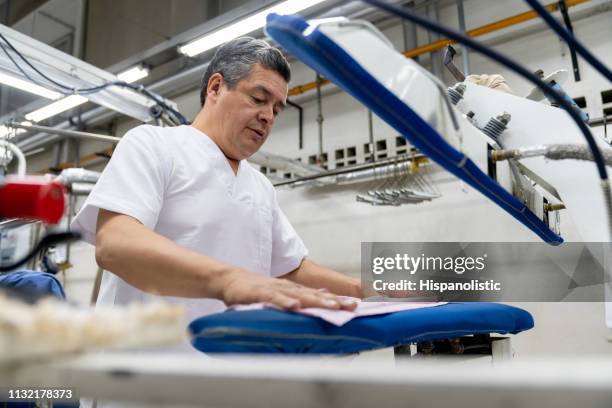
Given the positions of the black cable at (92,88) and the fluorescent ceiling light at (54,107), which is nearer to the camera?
the black cable at (92,88)

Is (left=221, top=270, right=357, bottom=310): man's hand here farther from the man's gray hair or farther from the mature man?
the man's gray hair

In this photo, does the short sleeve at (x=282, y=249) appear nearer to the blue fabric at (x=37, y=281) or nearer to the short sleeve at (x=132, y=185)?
the short sleeve at (x=132, y=185)

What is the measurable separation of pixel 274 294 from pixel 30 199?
0.97 ft

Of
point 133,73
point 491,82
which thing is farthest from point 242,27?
point 491,82

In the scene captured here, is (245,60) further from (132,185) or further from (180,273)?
(180,273)

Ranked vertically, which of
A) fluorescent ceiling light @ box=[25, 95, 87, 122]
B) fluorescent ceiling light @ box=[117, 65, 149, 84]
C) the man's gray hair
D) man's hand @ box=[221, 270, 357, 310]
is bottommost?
man's hand @ box=[221, 270, 357, 310]

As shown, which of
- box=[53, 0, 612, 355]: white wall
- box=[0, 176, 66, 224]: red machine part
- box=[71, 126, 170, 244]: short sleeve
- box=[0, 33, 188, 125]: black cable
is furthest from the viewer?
box=[53, 0, 612, 355]: white wall

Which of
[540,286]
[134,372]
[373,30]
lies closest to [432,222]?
[540,286]

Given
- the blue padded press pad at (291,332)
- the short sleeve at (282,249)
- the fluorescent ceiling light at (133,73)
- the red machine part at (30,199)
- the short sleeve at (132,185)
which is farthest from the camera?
the fluorescent ceiling light at (133,73)

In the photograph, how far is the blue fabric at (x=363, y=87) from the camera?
0.58 meters

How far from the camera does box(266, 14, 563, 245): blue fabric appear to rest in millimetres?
582

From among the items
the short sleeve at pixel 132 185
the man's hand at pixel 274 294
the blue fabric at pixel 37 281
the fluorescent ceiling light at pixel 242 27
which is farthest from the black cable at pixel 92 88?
the man's hand at pixel 274 294

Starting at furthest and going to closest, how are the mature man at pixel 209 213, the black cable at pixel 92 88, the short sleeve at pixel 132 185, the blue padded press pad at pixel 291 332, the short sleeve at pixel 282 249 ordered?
the black cable at pixel 92 88, the short sleeve at pixel 282 249, the short sleeve at pixel 132 185, the mature man at pixel 209 213, the blue padded press pad at pixel 291 332

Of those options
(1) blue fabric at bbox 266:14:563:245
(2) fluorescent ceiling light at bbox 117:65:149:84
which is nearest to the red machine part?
(1) blue fabric at bbox 266:14:563:245
